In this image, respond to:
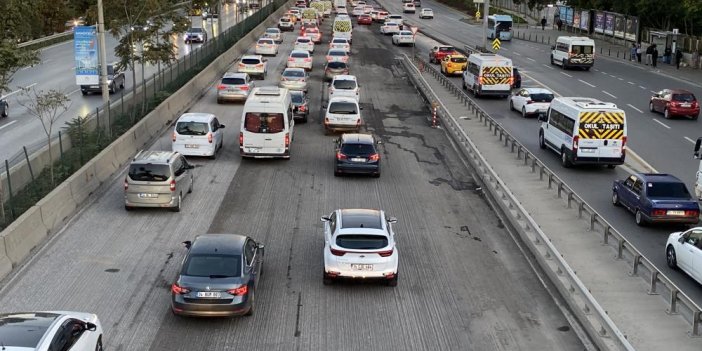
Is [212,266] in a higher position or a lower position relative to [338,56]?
lower

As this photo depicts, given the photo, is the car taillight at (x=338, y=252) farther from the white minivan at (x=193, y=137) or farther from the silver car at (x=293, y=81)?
the silver car at (x=293, y=81)

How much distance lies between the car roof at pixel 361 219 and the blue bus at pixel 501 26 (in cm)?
7687

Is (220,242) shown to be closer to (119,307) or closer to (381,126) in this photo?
(119,307)

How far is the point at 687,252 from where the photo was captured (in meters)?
20.0

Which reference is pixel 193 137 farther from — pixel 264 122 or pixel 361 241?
pixel 361 241

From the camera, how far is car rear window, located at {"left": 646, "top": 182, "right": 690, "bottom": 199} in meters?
24.6

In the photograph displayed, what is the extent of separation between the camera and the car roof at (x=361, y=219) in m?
19.4

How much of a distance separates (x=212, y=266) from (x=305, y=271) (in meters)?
3.80

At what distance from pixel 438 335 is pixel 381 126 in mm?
25406

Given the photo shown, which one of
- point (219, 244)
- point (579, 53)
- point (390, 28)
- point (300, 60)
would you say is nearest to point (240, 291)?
point (219, 244)

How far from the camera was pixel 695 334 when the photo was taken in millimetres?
16062

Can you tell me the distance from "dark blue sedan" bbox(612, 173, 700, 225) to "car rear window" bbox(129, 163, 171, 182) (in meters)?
13.5

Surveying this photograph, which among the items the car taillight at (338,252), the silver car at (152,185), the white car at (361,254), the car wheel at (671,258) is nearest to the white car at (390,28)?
the silver car at (152,185)

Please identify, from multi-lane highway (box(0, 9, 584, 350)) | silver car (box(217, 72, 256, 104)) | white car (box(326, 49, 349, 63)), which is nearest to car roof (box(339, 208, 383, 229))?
multi-lane highway (box(0, 9, 584, 350))
